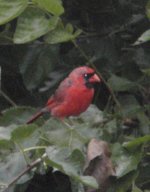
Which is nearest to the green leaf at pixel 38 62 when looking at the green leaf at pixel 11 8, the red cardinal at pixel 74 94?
the red cardinal at pixel 74 94

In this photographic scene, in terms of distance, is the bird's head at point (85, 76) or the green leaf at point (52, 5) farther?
the bird's head at point (85, 76)

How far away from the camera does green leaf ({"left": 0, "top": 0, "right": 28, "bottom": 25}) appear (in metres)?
2.78

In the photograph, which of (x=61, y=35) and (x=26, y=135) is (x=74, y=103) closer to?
(x=61, y=35)

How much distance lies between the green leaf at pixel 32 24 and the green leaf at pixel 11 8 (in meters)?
0.11

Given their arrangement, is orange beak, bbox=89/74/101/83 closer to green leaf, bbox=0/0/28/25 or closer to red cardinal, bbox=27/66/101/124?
red cardinal, bbox=27/66/101/124

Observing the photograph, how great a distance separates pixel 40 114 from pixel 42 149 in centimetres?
62

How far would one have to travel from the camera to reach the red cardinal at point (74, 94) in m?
3.46

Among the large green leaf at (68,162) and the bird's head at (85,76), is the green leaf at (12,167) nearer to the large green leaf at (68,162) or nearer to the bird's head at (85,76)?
the large green leaf at (68,162)

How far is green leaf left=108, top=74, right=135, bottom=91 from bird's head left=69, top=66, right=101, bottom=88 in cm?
28

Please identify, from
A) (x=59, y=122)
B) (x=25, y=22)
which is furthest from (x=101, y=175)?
(x=25, y=22)

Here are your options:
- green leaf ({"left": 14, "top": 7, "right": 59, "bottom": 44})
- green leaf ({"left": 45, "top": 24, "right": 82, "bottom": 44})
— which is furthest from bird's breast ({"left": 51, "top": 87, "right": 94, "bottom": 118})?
green leaf ({"left": 14, "top": 7, "right": 59, "bottom": 44})

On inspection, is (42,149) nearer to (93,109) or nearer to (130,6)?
(93,109)

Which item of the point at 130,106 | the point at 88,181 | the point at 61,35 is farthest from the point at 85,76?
the point at 88,181

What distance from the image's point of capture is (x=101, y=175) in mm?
2633
